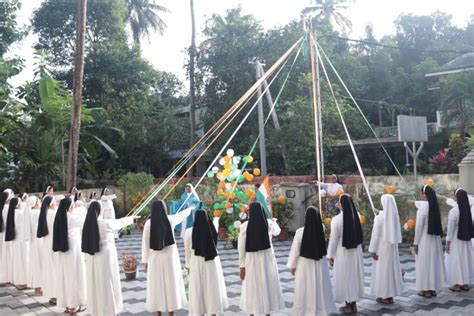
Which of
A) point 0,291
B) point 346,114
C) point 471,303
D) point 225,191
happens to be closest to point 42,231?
point 0,291

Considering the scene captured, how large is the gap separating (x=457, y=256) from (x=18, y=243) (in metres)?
7.82

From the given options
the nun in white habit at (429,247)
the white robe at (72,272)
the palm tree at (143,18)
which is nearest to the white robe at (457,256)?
the nun in white habit at (429,247)

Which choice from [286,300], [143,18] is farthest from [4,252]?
[143,18]

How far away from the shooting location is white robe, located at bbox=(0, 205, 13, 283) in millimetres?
9305

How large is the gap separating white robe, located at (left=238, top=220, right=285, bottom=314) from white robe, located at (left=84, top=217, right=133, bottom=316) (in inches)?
73.5

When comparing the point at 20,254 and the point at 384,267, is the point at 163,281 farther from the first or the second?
the point at 20,254

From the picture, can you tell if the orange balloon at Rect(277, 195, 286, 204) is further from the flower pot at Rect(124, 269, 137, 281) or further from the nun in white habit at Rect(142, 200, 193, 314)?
the nun in white habit at Rect(142, 200, 193, 314)

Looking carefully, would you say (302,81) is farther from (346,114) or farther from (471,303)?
(471,303)

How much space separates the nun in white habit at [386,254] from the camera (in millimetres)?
6984

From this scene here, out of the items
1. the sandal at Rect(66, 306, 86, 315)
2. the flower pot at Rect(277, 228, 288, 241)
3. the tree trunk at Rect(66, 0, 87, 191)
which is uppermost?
Result: the tree trunk at Rect(66, 0, 87, 191)

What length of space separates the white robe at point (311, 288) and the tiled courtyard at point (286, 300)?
24.7 inches

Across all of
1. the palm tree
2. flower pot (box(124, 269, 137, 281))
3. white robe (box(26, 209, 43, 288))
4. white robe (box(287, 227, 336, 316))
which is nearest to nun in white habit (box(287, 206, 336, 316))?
white robe (box(287, 227, 336, 316))

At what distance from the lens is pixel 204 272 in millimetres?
6363

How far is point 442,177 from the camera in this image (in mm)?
13031
